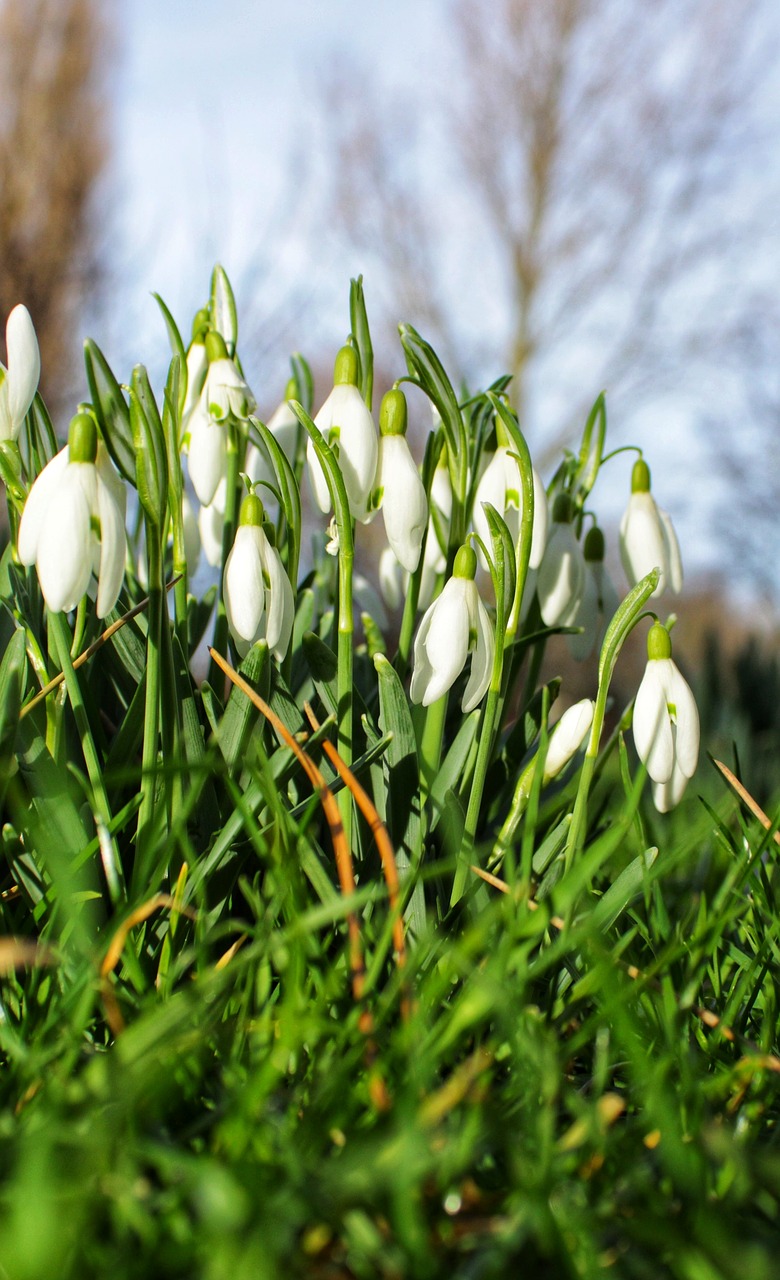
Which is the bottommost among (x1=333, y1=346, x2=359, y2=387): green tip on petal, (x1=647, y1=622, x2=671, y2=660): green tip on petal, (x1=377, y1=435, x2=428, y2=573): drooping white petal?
(x1=647, y1=622, x2=671, y2=660): green tip on petal

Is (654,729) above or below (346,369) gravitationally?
below

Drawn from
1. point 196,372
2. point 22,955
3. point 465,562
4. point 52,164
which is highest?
point 52,164

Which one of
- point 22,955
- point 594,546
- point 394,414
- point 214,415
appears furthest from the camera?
point 594,546

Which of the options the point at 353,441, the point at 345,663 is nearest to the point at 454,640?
the point at 345,663

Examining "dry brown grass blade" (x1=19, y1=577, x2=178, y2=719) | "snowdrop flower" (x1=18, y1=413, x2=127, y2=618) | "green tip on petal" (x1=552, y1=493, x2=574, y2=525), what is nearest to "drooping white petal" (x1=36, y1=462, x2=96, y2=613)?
"snowdrop flower" (x1=18, y1=413, x2=127, y2=618)

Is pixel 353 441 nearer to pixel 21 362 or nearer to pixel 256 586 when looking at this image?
pixel 256 586

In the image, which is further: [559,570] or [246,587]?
[559,570]

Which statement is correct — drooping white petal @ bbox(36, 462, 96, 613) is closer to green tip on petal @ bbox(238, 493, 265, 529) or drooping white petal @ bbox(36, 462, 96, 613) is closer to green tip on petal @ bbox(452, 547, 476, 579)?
green tip on petal @ bbox(238, 493, 265, 529)

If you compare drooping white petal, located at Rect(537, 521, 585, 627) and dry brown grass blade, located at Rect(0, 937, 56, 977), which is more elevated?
drooping white petal, located at Rect(537, 521, 585, 627)
